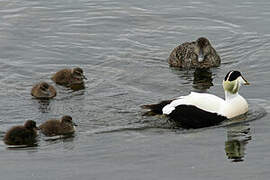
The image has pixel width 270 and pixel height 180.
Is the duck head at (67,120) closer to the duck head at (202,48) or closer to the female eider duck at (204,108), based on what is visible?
the female eider duck at (204,108)

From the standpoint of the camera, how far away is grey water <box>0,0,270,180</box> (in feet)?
30.2

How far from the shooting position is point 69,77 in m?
12.9

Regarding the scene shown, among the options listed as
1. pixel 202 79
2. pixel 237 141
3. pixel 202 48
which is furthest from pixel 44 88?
pixel 202 48

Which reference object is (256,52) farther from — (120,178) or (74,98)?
(120,178)

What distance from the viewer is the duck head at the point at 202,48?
46.3ft

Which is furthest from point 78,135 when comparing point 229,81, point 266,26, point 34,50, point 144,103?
point 266,26

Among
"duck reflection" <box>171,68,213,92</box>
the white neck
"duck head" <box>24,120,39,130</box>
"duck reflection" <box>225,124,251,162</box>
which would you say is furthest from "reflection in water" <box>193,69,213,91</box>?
"duck head" <box>24,120,39,130</box>

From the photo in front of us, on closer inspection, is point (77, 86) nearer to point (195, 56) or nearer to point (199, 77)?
point (199, 77)

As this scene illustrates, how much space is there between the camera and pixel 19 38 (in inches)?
599

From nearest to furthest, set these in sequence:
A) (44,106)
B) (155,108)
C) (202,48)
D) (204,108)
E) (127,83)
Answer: (204,108) < (155,108) < (44,106) < (127,83) < (202,48)

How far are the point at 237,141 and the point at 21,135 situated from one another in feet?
8.67

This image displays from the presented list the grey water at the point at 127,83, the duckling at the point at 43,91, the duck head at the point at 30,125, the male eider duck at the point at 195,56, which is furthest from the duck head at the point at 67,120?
the male eider duck at the point at 195,56

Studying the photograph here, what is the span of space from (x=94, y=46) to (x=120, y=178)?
6.44 metres

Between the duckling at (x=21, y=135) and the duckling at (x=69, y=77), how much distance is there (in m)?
2.64
